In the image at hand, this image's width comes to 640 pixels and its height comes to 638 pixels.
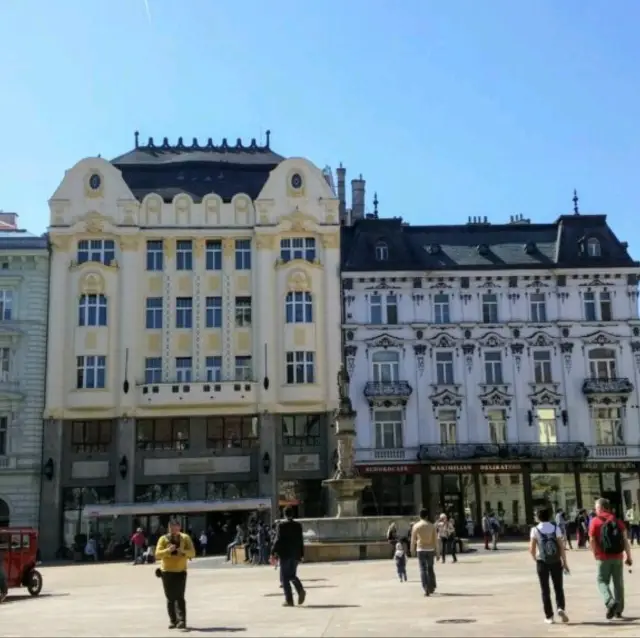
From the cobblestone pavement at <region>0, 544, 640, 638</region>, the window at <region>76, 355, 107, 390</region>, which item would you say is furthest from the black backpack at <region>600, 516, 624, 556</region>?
the window at <region>76, 355, 107, 390</region>

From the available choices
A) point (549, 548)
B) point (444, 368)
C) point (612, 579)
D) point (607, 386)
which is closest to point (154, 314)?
point (444, 368)

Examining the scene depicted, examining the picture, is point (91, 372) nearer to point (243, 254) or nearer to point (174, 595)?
point (243, 254)

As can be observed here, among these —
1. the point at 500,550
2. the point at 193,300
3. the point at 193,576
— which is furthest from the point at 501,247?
the point at 193,576

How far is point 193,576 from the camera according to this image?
2980cm

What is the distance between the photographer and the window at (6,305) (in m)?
52.5

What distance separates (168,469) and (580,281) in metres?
25.9

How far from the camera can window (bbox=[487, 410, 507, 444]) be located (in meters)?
53.0

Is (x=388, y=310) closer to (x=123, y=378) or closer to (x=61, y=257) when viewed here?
(x=123, y=378)

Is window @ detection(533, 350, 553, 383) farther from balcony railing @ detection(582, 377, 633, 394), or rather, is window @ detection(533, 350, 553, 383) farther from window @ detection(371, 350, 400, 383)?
window @ detection(371, 350, 400, 383)

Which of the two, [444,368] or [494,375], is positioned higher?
[444,368]

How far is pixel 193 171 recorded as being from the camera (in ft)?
187

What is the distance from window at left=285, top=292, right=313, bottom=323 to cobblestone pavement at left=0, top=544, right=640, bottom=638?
84.8ft

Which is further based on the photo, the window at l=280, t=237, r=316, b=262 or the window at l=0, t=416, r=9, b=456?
the window at l=280, t=237, r=316, b=262

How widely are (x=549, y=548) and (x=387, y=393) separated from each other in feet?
128
